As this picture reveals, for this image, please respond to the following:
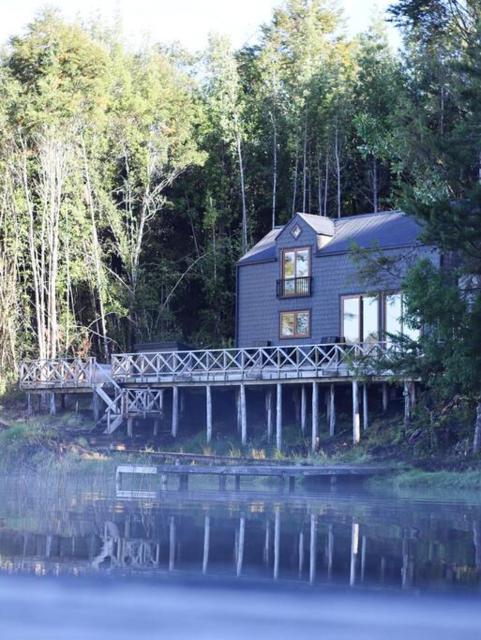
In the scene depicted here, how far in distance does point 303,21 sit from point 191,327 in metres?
15.2

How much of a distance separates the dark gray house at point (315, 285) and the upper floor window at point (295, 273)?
0.03m

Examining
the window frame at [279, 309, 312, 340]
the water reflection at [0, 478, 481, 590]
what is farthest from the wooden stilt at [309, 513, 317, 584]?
the window frame at [279, 309, 312, 340]

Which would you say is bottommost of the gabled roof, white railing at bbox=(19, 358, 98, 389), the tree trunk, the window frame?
the tree trunk

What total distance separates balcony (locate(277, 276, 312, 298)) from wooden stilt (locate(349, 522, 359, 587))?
19.4m

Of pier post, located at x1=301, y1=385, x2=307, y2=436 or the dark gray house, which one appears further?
the dark gray house

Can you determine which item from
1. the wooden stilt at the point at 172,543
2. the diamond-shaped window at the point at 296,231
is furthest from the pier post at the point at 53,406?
the wooden stilt at the point at 172,543

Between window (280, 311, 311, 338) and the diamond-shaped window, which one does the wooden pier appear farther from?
the diamond-shaped window

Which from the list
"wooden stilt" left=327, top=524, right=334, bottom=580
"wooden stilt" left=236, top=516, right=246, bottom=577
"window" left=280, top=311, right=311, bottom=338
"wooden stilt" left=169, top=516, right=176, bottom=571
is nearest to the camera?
"wooden stilt" left=327, top=524, right=334, bottom=580

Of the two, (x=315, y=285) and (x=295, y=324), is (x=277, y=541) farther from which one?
(x=295, y=324)

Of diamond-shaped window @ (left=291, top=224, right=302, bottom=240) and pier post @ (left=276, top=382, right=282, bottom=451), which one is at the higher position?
diamond-shaped window @ (left=291, top=224, right=302, bottom=240)

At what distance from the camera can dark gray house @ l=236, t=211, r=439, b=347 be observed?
37469 mm

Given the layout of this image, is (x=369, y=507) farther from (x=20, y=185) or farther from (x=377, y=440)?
(x=20, y=185)

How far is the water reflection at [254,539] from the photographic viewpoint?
15572 mm

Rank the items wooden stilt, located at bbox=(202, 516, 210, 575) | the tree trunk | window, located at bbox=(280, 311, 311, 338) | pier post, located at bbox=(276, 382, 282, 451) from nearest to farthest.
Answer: wooden stilt, located at bbox=(202, 516, 210, 575), the tree trunk, pier post, located at bbox=(276, 382, 282, 451), window, located at bbox=(280, 311, 311, 338)
